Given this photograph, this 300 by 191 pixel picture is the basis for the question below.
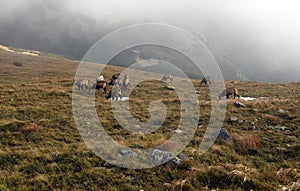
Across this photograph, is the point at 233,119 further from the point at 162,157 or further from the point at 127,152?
the point at 127,152

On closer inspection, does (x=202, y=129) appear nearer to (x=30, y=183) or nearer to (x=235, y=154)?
(x=235, y=154)

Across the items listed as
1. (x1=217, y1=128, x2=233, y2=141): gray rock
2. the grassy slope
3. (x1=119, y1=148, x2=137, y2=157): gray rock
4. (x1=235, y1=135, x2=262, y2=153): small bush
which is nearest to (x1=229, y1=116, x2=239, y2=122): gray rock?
the grassy slope

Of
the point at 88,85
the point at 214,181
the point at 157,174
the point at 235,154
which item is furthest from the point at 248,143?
the point at 88,85

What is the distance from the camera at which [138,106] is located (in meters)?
20.0

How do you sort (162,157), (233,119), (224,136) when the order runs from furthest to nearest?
(233,119) < (224,136) < (162,157)

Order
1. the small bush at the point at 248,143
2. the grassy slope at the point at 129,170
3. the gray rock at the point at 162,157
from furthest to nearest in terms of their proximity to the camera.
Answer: the small bush at the point at 248,143 → the gray rock at the point at 162,157 → the grassy slope at the point at 129,170

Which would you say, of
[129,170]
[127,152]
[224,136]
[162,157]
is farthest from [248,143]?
[129,170]

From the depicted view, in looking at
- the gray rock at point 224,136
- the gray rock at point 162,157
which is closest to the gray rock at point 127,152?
the gray rock at point 162,157

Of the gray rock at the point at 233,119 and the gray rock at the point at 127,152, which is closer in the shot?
the gray rock at the point at 127,152

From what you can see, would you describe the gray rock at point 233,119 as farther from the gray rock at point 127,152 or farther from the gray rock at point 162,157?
→ the gray rock at point 127,152

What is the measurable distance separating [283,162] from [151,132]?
21.0 feet

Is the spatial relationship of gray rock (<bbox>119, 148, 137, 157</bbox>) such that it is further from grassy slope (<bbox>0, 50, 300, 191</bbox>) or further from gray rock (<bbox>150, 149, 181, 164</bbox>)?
grassy slope (<bbox>0, 50, 300, 191</bbox>)

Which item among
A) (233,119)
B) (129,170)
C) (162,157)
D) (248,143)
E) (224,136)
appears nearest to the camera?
(129,170)

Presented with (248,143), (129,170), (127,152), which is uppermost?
(248,143)
